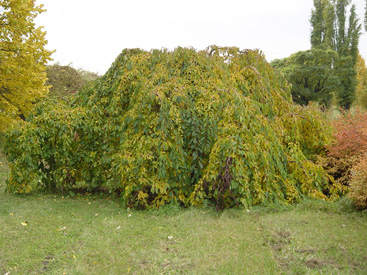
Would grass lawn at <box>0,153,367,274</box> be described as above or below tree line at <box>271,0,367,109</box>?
below

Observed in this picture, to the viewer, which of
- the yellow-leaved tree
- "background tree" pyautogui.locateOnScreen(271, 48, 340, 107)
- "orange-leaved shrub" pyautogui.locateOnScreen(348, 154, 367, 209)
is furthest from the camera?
"background tree" pyautogui.locateOnScreen(271, 48, 340, 107)

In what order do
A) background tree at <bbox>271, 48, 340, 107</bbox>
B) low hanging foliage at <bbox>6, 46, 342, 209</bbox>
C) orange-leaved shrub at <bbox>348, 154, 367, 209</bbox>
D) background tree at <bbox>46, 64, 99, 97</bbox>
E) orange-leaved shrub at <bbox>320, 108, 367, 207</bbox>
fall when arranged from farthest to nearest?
background tree at <bbox>271, 48, 340, 107</bbox> → background tree at <bbox>46, 64, 99, 97</bbox> → orange-leaved shrub at <bbox>320, 108, 367, 207</bbox> → low hanging foliage at <bbox>6, 46, 342, 209</bbox> → orange-leaved shrub at <bbox>348, 154, 367, 209</bbox>

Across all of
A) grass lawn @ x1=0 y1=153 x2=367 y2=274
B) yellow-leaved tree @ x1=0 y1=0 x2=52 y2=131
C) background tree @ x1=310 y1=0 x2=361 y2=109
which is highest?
background tree @ x1=310 y1=0 x2=361 y2=109

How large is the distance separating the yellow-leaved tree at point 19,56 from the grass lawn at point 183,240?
5818 mm

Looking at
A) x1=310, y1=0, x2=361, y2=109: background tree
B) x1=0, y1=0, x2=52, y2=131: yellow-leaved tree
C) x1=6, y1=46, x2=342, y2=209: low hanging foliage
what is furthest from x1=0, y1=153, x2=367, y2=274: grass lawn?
x1=310, y1=0, x2=361, y2=109: background tree

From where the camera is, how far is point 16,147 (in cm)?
578

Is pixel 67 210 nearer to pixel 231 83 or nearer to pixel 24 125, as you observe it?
pixel 24 125

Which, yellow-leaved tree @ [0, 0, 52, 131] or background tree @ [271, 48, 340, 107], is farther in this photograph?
background tree @ [271, 48, 340, 107]

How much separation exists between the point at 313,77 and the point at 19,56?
2390 cm

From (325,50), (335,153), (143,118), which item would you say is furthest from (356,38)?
(143,118)

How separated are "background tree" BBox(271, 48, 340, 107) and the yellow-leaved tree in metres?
22.1

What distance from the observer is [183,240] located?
403 cm

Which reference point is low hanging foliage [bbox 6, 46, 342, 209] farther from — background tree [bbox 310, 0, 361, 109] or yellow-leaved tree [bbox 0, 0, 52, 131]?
background tree [bbox 310, 0, 361, 109]

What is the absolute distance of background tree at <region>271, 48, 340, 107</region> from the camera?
27.4m
